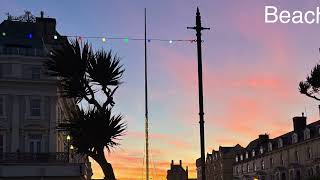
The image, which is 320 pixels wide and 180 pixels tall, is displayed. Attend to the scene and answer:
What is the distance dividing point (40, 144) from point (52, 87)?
5428 millimetres

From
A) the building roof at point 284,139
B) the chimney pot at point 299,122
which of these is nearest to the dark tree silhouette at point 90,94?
the building roof at point 284,139

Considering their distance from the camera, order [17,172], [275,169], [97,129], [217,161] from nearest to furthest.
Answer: [97,129]
[17,172]
[275,169]
[217,161]

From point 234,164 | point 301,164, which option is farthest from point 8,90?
point 234,164

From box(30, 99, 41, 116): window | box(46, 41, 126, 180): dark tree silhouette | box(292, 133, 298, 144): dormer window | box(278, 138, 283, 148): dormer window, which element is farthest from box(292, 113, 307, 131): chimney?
box(46, 41, 126, 180): dark tree silhouette

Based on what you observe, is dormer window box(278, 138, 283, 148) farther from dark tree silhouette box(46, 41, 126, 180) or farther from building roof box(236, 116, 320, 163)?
dark tree silhouette box(46, 41, 126, 180)

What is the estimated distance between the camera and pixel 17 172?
1783 inches

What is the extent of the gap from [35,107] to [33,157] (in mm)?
5865

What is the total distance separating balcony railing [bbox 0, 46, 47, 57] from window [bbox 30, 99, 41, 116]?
4.32m

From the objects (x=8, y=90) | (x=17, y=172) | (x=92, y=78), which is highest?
(x=8, y=90)

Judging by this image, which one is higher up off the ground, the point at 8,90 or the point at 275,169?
the point at 8,90

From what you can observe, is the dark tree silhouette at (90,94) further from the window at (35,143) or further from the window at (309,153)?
the window at (309,153)

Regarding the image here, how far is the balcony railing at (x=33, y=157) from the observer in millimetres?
46000

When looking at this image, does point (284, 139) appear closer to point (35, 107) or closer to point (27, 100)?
point (35, 107)

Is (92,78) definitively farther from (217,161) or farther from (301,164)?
(217,161)
